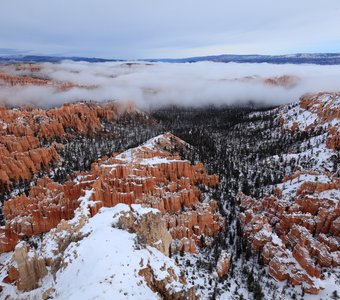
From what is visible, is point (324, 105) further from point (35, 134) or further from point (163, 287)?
point (163, 287)

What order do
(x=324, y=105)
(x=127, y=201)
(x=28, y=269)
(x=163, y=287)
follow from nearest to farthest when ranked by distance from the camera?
(x=163, y=287) < (x=28, y=269) < (x=127, y=201) < (x=324, y=105)

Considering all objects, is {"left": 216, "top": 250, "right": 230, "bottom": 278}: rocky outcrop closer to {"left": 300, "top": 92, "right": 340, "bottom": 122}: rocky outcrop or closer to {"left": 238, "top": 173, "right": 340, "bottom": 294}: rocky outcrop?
{"left": 238, "top": 173, "right": 340, "bottom": 294}: rocky outcrop

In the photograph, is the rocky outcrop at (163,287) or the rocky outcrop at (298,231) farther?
the rocky outcrop at (298,231)

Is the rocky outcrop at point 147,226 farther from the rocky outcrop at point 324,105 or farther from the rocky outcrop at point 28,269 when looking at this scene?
the rocky outcrop at point 324,105

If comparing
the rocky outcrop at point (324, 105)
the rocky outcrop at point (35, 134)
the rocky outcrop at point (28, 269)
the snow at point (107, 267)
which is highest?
the snow at point (107, 267)

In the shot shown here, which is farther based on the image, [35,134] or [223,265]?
[35,134]

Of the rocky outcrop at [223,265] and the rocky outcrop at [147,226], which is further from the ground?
the rocky outcrop at [147,226]

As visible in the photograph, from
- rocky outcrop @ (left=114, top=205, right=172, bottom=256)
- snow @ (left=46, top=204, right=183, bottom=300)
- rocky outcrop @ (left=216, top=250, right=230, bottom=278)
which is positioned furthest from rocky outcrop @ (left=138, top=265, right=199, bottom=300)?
rocky outcrop @ (left=216, top=250, right=230, bottom=278)

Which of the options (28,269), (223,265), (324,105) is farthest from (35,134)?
(324,105)

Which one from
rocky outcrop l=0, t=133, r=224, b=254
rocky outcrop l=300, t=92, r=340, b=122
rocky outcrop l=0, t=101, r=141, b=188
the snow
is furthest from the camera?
rocky outcrop l=300, t=92, r=340, b=122

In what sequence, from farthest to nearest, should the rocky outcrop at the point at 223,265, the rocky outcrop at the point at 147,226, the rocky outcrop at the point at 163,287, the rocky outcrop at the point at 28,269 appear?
the rocky outcrop at the point at 223,265
the rocky outcrop at the point at 147,226
the rocky outcrop at the point at 28,269
the rocky outcrop at the point at 163,287

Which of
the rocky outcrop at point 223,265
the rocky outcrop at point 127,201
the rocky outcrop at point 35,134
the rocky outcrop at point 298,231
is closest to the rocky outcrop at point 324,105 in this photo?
the rocky outcrop at point 298,231

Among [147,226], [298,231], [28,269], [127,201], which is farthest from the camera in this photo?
[127,201]
